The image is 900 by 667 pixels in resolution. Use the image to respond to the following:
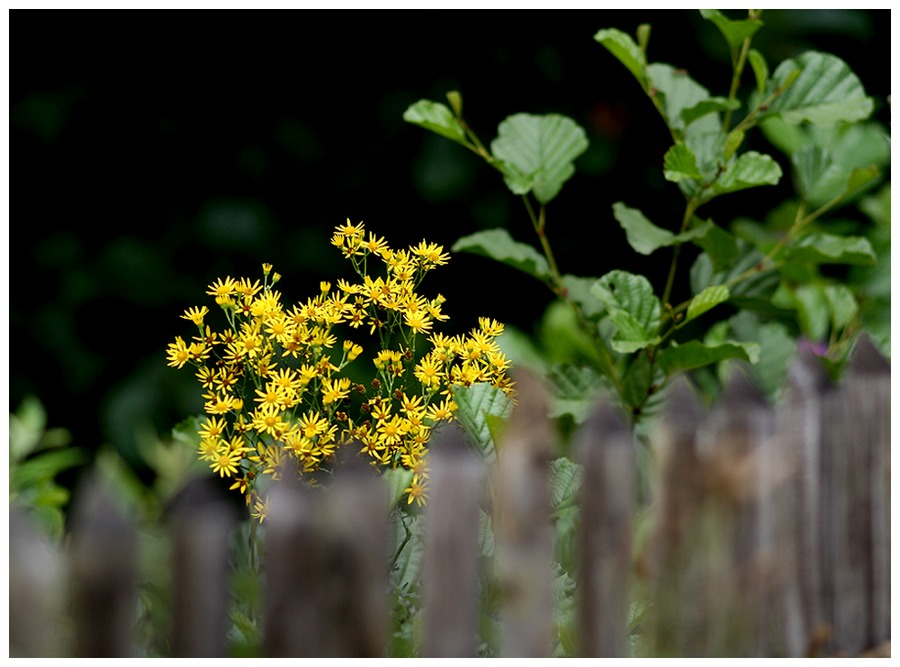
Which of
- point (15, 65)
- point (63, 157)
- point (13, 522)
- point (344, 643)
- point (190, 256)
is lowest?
point (344, 643)

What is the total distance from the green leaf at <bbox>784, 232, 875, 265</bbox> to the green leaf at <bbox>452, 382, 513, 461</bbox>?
523mm

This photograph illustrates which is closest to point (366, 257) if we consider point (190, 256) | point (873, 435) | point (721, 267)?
point (721, 267)

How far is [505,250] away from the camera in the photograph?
133 cm

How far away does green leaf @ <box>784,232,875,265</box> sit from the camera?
1.31 metres

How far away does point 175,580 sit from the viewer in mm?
961

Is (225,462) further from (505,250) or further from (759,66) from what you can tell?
(759,66)

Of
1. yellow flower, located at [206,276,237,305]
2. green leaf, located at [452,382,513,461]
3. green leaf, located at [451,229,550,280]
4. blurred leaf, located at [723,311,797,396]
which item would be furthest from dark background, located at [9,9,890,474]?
yellow flower, located at [206,276,237,305]

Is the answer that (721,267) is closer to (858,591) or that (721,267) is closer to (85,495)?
(858,591)

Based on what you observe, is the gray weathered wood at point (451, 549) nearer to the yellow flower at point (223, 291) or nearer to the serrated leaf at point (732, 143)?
the yellow flower at point (223, 291)

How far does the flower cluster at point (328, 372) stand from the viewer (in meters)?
0.98

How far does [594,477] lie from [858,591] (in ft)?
2.02

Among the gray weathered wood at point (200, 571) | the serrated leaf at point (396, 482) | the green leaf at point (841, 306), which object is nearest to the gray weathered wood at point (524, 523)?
the serrated leaf at point (396, 482)

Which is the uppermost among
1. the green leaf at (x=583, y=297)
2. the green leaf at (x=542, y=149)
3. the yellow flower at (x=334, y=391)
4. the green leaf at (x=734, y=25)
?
the green leaf at (x=734, y=25)

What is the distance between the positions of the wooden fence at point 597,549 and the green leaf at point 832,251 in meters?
0.19
